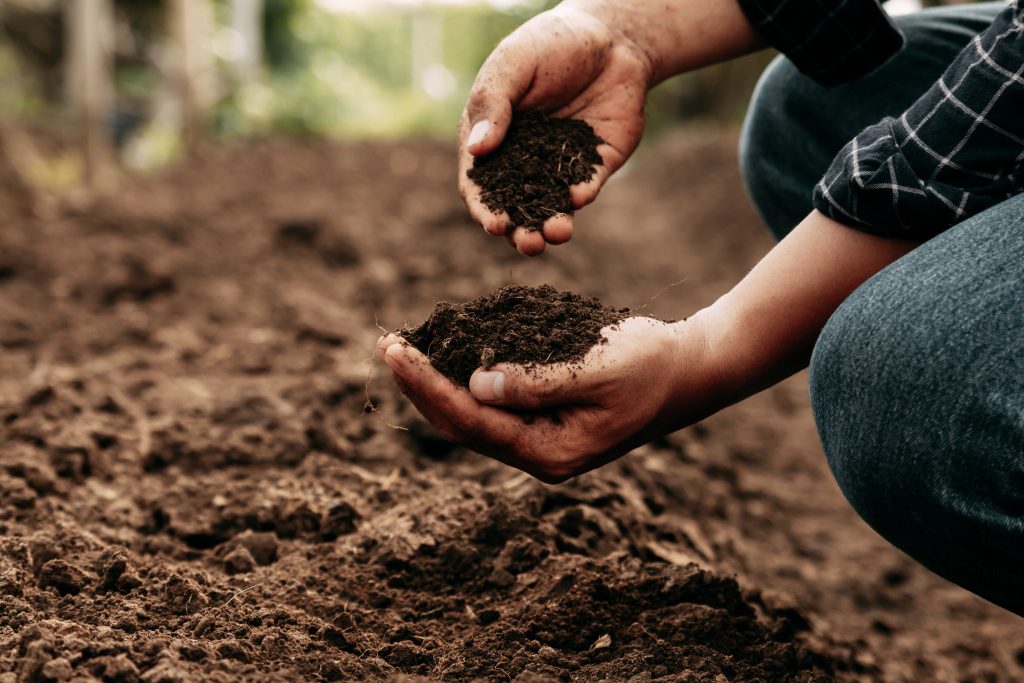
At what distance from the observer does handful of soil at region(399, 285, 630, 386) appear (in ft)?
4.24

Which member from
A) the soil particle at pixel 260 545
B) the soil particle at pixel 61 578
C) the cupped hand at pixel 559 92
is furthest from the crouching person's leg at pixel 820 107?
the soil particle at pixel 61 578

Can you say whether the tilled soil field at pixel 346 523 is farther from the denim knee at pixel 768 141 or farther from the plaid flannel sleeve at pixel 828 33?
the plaid flannel sleeve at pixel 828 33

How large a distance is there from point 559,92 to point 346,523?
0.87 meters

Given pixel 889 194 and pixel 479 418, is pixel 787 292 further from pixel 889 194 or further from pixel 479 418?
pixel 479 418

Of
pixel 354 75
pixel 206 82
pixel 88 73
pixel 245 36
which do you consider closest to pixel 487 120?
pixel 88 73

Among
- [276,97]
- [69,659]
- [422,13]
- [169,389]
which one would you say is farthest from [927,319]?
[422,13]

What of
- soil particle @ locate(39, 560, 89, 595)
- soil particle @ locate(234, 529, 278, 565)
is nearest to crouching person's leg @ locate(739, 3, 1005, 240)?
soil particle @ locate(234, 529, 278, 565)

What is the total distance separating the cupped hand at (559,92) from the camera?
147 centimetres

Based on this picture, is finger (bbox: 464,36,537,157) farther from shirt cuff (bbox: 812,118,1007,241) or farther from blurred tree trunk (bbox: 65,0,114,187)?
blurred tree trunk (bbox: 65,0,114,187)

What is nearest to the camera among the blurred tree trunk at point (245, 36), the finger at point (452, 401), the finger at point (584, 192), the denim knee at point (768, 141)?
the finger at point (452, 401)

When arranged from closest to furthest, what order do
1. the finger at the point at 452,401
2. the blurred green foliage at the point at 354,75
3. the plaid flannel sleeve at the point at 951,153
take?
the plaid flannel sleeve at the point at 951,153 → the finger at the point at 452,401 → the blurred green foliage at the point at 354,75

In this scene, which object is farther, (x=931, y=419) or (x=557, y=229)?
(x=557, y=229)

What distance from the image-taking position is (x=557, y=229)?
1.42m

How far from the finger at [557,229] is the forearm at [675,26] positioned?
1.40ft
